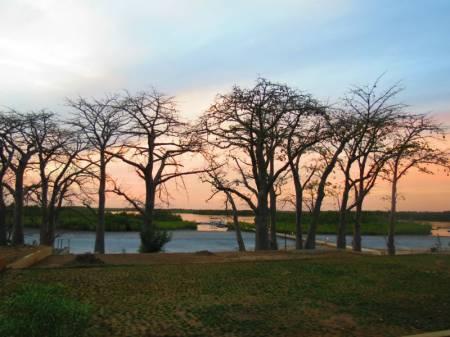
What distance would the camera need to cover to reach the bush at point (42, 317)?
→ 525 centimetres

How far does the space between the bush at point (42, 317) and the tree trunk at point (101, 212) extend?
19217 millimetres

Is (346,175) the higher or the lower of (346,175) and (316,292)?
the higher

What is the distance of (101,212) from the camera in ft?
81.6

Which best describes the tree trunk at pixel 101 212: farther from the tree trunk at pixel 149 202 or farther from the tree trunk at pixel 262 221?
the tree trunk at pixel 262 221

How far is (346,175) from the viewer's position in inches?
1062

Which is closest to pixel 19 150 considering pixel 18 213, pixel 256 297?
pixel 18 213

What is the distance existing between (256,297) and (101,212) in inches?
612

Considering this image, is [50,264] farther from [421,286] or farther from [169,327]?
[421,286]

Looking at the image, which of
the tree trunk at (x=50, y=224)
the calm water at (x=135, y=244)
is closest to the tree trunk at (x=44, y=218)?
the tree trunk at (x=50, y=224)

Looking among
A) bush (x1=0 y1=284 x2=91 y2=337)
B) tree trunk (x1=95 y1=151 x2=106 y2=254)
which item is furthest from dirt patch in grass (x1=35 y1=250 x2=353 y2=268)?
bush (x1=0 y1=284 x2=91 y2=337)

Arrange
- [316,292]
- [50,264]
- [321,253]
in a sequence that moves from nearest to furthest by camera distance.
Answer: [316,292], [50,264], [321,253]

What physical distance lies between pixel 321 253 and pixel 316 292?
7917 millimetres

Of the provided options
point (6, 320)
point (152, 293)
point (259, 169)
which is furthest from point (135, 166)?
point (6, 320)

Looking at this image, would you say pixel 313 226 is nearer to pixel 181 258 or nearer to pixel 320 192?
pixel 320 192
